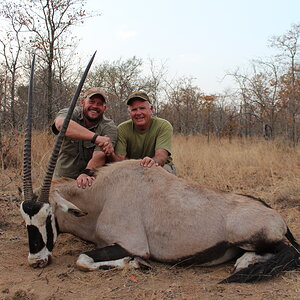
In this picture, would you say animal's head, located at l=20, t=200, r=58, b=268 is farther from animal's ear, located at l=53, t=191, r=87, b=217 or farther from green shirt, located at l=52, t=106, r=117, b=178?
green shirt, located at l=52, t=106, r=117, b=178

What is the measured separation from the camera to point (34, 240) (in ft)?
10.2

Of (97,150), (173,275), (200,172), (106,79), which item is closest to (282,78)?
(200,172)

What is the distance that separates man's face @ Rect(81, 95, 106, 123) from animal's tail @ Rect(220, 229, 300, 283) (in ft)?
9.22

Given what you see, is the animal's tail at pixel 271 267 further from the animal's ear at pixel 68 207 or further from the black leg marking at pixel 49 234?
the black leg marking at pixel 49 234

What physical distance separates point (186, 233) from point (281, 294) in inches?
38.2

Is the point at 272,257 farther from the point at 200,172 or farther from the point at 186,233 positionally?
the point at 200,172

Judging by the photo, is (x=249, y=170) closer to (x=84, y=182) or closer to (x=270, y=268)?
(x=270, y=268)

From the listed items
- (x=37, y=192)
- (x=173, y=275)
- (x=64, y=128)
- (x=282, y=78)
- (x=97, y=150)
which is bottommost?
(x=173, y=275)

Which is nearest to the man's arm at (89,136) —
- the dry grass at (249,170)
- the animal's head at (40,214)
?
the animal's head at (40,214)

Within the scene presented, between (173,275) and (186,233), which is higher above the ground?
(186,233)

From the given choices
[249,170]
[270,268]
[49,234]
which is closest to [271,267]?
[270,268]

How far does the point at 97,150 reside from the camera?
439cm

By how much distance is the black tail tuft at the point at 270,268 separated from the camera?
3.02m

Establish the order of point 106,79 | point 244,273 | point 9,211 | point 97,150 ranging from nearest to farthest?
point 244,273 → point 97,150 → point 9,211 → point 106,79
